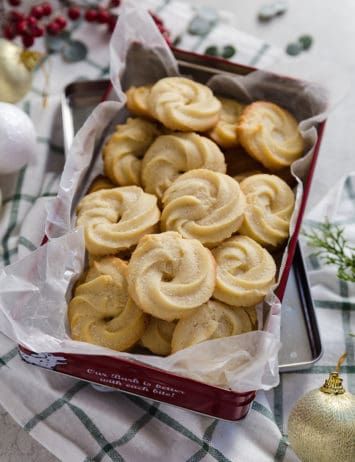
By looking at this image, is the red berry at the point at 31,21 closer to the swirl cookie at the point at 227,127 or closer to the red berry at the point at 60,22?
the red berry at the point at 60,22

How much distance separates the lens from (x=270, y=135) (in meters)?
1.48

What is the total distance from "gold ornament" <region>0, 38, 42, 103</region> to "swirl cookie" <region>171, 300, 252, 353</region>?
78 centimetres

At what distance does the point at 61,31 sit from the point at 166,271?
0.98 meters

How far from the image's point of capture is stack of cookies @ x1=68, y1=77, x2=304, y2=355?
4.04 ft

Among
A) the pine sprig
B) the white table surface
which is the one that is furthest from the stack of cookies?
the white table surface

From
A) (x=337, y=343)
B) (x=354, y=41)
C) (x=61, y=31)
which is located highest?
(x=61, y=31)

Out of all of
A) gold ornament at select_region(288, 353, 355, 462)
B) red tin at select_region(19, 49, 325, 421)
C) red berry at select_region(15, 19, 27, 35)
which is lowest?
gold ornament at select_region(288, 353, 355, 462)

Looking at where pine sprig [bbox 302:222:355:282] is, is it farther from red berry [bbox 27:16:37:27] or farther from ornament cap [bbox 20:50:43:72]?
red berry [bbox 27:16:37:27]

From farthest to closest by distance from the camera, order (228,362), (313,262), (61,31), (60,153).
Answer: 1. (61,31)
2. (60,153)
3. (313,262)
4. (228,362)

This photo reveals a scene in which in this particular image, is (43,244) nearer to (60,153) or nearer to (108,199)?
(108,199)

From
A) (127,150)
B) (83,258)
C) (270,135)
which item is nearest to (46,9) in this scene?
(127,150)

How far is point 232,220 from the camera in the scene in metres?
1.30

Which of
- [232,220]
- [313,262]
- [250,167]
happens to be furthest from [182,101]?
[313,262]

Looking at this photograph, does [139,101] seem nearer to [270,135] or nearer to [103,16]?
[270,135]
